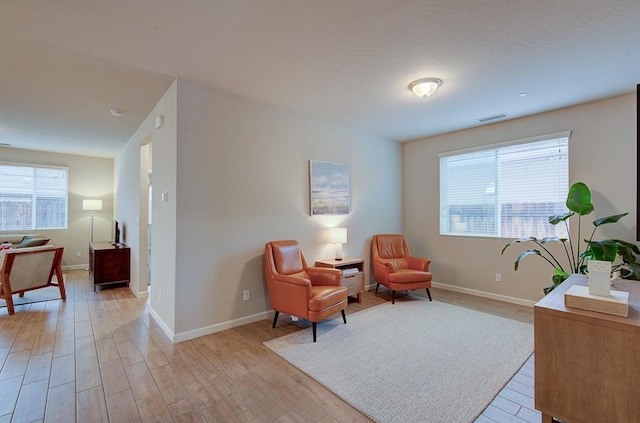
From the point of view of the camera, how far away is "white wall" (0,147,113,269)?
652cm

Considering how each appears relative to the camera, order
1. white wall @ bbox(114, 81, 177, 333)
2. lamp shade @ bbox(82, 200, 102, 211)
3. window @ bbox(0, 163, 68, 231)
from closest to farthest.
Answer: white wall @ bbox(114, 81, 177, 333) < window @ bbox(0, 163, 68, 231) < lamp shade @ bbox(82, 200, 102, 211)

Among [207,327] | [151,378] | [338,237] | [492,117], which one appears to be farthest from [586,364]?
[492,117]

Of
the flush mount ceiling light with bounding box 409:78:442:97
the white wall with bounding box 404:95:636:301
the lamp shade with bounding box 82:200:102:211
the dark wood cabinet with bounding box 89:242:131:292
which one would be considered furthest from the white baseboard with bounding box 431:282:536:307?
the lamp shade with bounding box 82:200:102:211

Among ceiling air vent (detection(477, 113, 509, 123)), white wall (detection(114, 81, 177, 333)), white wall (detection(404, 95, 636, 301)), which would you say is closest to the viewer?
white wall (detection(114, 81, 177, 333))

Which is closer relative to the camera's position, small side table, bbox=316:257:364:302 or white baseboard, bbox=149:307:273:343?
white baseboard, bbox=149:307:273:343

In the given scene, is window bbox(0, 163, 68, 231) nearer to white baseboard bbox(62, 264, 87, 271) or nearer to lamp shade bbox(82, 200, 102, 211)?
lamp shade bbox(82, 200, 102, 211)

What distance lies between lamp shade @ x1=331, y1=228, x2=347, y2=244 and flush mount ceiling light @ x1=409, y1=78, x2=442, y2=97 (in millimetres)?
2050

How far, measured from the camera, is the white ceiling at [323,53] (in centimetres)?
197

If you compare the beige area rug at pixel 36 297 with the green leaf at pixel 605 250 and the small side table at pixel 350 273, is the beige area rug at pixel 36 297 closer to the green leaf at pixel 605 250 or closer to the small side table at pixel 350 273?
the small side table at pixel 350 273

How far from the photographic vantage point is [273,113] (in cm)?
376

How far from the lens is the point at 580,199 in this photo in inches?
124

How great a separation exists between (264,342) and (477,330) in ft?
7.71

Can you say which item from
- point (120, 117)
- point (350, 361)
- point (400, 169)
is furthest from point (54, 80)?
point (400, 169)

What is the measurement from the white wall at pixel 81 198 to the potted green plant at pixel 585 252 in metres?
8.44
